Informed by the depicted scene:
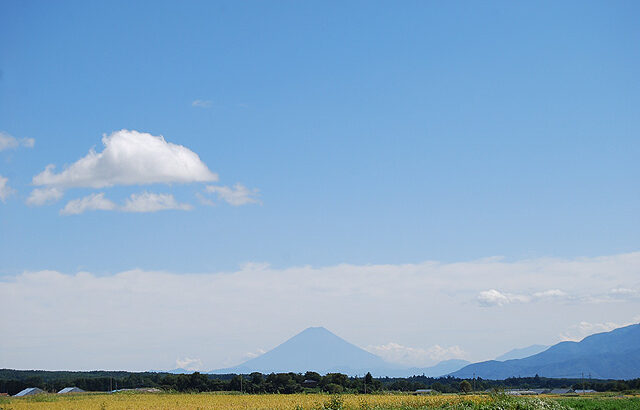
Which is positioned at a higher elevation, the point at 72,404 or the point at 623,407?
the point at 72,404

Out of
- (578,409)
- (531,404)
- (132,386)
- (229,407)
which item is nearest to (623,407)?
(578,409)

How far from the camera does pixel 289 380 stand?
7969 centimetres

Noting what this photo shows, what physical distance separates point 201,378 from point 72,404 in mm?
31984

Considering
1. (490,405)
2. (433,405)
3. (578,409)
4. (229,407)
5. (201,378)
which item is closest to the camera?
(490,405)

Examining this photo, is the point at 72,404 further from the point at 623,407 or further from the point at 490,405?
the point at 623,407

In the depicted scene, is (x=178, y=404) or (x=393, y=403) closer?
(x=393, y=403)

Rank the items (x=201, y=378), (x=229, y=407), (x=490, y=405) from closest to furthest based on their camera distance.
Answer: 1. (x=490, y=405)
2. (x=229, y=407)
3. (x=201, y=378)

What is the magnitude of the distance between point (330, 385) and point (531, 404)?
46092 mm

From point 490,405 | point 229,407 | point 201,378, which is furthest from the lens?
point 201,378

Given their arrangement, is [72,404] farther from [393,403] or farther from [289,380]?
[289,380]

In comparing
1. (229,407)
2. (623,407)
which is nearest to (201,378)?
(229,407)

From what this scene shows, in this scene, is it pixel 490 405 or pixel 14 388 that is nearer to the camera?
pixel 490 405

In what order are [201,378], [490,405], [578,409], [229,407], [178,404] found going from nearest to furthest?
[490,405]
[229,407]
[178,404]
[578,409]
[201,378]

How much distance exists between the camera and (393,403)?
40.1 meters
